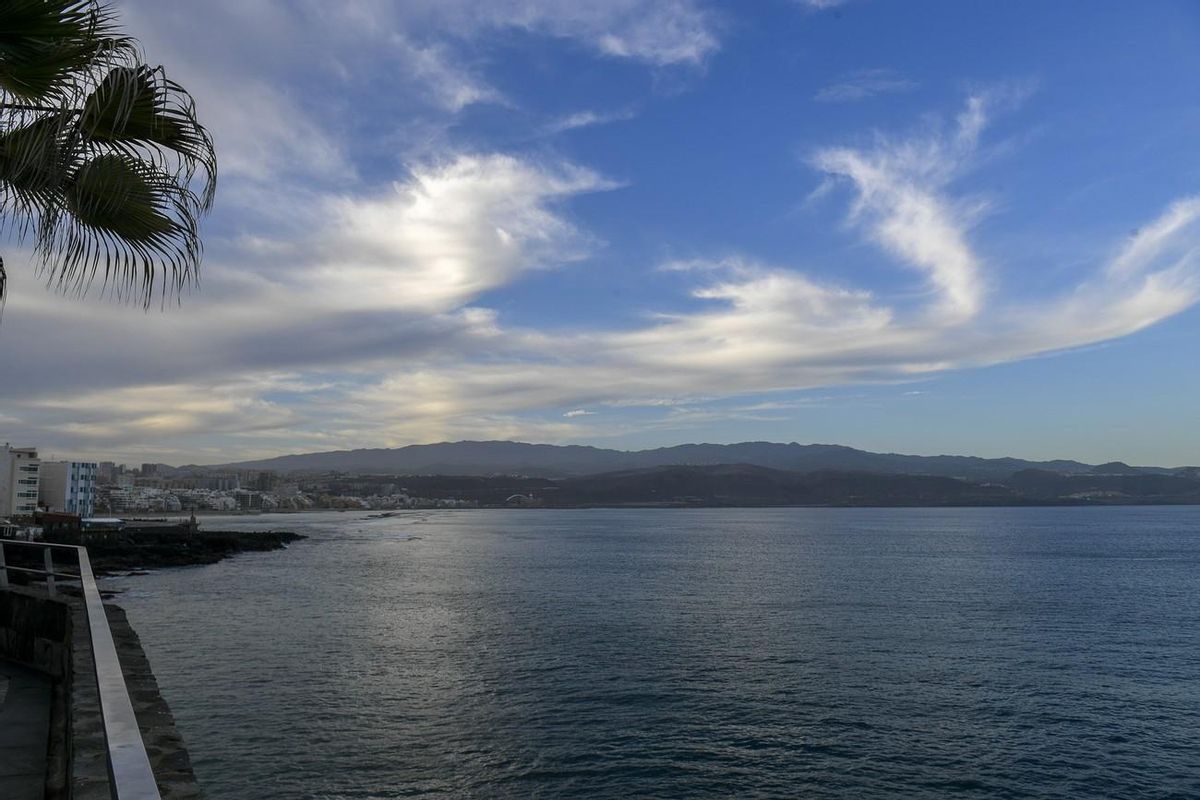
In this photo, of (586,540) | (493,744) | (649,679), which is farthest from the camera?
(586,540)

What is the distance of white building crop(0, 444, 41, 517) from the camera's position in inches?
3853

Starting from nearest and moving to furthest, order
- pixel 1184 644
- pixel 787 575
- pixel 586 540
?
pixel 1184 644 → pixel 787 575 → pixel 586 540

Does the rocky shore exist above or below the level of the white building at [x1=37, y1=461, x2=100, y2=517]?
below

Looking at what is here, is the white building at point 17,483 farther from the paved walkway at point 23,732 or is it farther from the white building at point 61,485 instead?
the paved walkway at point 23,732

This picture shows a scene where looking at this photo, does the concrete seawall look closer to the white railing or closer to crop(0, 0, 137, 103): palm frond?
the white railing

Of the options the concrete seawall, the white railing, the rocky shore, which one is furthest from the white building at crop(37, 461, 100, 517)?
the white railing

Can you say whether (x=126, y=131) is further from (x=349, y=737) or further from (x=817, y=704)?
(x=817, y=704)

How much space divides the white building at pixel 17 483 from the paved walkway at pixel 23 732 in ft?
350

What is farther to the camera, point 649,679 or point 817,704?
point 649,679

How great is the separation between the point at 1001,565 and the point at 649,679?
2016 inches

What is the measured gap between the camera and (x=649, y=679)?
23.7 metres

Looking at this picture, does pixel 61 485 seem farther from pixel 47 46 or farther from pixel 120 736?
pixel 120 736

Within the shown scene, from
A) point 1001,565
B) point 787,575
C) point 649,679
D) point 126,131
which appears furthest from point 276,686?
point 1001,565

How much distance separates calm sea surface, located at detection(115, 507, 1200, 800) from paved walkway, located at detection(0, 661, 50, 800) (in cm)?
689
